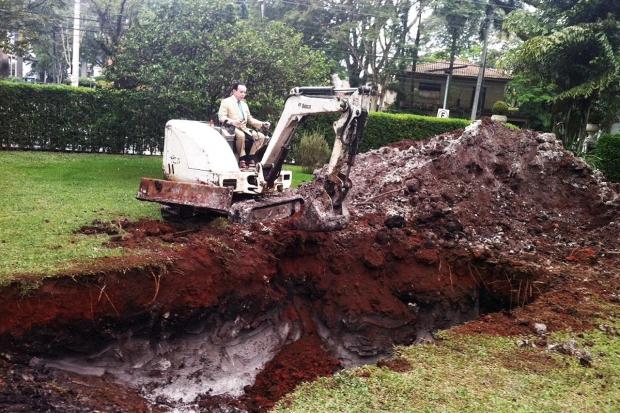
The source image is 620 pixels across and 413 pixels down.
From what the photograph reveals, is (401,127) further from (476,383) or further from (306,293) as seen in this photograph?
(476,383)

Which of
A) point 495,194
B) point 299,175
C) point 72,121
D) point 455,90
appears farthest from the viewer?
point 455,90

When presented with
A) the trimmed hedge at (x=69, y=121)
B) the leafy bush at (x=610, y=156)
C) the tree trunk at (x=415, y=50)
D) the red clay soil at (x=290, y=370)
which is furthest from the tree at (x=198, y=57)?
the tree trunk at (x=415, y=50)

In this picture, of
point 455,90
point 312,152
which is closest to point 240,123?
point 312,152

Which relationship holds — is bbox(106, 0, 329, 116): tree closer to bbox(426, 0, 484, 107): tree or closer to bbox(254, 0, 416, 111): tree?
bbox(254, 0, 416, 111): tree

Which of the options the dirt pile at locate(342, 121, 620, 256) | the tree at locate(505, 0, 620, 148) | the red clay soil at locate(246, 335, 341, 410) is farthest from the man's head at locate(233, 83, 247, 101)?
the tree at locate(505, 0, 620, 148)

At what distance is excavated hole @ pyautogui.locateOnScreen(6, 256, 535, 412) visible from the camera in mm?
6215

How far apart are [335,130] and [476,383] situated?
411cm

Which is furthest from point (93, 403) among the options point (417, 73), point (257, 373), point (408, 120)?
point (417, 73)

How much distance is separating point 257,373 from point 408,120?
14.8 meters

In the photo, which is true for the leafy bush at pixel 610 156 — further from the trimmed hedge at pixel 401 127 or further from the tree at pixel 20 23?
the tree at pixel 20 23

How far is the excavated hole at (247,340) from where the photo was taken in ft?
20.4

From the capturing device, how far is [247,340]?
24.0 ft

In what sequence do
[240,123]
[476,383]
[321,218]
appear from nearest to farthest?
[476,383]
[321,218]
[240,123]

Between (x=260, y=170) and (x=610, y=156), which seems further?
(x=610, y=156)
